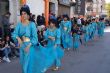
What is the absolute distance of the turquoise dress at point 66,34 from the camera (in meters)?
16.5

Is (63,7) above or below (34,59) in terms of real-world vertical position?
above

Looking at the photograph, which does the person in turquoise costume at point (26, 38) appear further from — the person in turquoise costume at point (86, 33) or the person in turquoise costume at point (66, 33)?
the person in turquoise costume at point (86, 33)

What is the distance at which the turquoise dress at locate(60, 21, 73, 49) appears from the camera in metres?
16.5

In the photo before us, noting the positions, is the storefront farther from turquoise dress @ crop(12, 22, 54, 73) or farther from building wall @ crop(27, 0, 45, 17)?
turquoise dress @ crop(12, 22, 54, 73)

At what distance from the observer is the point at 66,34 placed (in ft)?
55.7

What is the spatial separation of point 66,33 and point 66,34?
1.9 inches

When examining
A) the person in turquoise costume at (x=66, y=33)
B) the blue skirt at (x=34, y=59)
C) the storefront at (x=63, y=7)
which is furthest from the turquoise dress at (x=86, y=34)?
the storefront at (x=63, y=7)

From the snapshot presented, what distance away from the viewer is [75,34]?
17672mm

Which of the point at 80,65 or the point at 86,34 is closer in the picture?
the point at 80,65

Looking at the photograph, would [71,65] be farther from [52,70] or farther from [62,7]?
[62,7]

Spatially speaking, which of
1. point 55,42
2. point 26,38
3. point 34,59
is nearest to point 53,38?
point 55,42

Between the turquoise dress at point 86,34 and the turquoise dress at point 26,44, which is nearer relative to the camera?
the turquoise dress at point 26,44

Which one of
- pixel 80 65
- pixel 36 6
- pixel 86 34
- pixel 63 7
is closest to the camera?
pixel 80 65

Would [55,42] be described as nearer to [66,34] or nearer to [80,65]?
[80,65]
